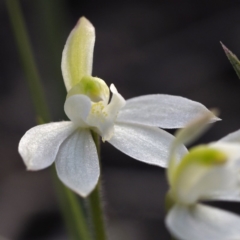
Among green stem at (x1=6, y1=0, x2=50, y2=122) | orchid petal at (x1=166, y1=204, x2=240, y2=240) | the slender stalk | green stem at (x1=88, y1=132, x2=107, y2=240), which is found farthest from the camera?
green stem at (x1=6, y1=0, x2=50, y2=122)

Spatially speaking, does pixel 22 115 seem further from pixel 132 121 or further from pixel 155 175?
pixel 132 121

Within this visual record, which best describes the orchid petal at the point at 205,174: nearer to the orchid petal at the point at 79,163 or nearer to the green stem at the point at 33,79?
the orchid petal at the point at 79,163

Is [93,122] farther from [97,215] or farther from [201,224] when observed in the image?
[201,224]

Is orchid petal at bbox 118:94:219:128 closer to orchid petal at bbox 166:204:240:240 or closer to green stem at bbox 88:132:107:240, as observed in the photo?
green stem at bbox 88:132:107:240

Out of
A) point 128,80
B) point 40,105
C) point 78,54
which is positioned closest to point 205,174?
point 78,54

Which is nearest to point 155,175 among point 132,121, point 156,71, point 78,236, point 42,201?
point 42,201

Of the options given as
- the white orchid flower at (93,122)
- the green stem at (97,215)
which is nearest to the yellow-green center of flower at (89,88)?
the white orchid flower at (93,122)

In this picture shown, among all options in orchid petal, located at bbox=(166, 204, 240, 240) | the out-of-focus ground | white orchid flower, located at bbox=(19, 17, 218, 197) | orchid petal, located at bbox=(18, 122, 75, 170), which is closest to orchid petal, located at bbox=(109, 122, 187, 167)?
white orchid flower, located at bbox=(19, 17, 218, 197)
